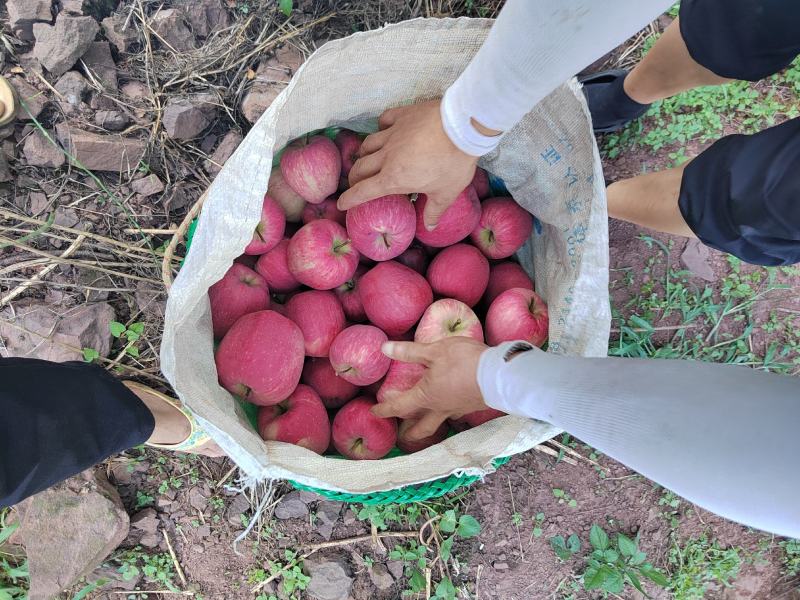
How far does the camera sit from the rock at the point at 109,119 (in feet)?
6.12

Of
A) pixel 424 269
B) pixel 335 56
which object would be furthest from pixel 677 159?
pixel 335 56

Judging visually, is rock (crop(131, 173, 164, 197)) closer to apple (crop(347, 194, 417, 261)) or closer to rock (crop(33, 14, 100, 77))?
rock (crop(33, 14, 100, 77))

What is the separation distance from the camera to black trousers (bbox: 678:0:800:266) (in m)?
1.21

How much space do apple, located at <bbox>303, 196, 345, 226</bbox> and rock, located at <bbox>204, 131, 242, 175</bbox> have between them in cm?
46

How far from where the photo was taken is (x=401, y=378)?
1.50 meters

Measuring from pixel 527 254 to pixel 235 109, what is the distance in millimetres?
1132

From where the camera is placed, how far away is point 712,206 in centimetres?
136

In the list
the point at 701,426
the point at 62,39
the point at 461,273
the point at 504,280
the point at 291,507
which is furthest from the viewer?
the point at 291,507

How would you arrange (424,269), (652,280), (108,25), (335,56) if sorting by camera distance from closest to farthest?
(335,56) → (424,269) → (108,25) → (652,280)

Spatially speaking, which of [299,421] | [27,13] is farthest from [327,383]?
[27,13]

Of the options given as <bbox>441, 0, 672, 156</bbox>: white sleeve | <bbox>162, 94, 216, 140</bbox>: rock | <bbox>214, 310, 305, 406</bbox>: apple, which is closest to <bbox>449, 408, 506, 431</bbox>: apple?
<bbox>214, 310, 305, 406</bbox>: apple

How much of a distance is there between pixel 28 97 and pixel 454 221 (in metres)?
1.52

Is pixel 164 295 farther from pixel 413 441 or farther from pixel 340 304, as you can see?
pixel 413 441

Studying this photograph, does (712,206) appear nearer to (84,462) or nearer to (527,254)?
(527,254)
